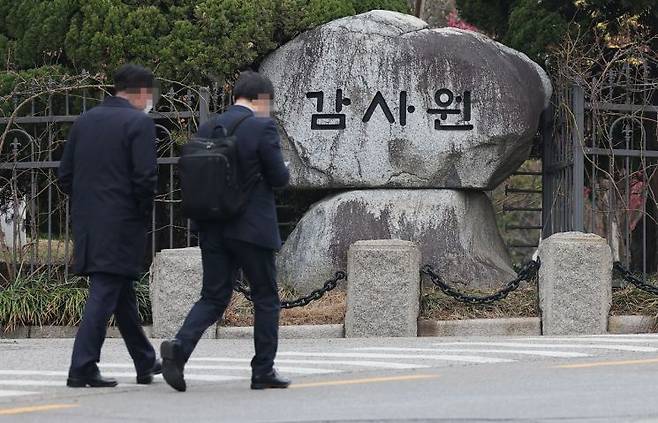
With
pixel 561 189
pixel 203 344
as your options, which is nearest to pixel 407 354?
pixel 203 344

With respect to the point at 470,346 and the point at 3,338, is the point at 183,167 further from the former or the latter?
the point at 3,338

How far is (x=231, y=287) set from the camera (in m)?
9.27

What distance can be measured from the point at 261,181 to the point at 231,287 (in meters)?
0.64

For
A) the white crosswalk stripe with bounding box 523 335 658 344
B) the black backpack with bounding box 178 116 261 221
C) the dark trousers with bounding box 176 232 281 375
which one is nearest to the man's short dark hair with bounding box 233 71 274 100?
the black backpack with bounding box 178 116 261 221

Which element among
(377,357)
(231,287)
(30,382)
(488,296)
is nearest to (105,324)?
(30,382)

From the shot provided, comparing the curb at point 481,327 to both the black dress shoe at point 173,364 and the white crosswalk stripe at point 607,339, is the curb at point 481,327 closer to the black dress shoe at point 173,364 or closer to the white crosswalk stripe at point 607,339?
the white crosswalk stripe at point 607,339

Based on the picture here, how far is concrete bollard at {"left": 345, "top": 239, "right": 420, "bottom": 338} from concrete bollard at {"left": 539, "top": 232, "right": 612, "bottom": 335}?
1202mm

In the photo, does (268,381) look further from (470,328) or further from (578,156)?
(578,156)

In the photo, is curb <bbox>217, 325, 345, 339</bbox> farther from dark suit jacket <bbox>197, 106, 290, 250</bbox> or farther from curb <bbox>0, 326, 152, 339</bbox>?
dark suit jacket <bbox>197, 106, 290, 250</bbox>

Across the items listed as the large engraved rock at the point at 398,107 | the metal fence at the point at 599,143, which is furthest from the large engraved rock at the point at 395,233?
the metal fence at the point at 599,143

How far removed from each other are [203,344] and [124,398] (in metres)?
4.29

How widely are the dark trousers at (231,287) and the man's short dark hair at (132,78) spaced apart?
102cm

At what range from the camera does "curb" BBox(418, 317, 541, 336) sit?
13969mm

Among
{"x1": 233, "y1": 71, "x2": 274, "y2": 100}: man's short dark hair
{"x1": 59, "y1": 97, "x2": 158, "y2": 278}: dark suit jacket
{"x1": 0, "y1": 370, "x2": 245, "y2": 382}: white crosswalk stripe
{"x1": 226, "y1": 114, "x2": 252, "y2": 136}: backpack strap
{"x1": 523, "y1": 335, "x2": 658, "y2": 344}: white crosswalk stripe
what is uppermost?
{"x1": 233, "y1": 71, "x2": 274, "y2": 100}: man's short dark hair
